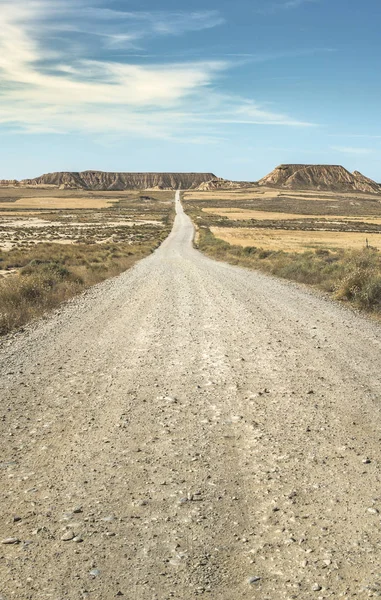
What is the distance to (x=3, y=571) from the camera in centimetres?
358

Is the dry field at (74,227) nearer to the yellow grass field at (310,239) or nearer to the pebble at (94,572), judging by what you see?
the yellow grass field at (310,239)

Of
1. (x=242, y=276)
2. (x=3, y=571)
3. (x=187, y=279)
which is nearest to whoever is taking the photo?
(x=3, y=571)

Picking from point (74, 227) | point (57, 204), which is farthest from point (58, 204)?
point (74, 227)

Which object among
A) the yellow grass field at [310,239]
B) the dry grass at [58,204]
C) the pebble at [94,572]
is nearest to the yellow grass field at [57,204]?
the dry grass at [58,204]

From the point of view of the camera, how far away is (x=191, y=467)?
196 inches

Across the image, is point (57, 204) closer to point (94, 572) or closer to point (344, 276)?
point (344, 276)

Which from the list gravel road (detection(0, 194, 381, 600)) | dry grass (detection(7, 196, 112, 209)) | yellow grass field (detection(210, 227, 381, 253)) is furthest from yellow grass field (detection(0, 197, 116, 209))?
gravel road (detection(0, 194, 381, 600))

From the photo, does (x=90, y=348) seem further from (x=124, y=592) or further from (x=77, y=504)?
(x=124, y=592)

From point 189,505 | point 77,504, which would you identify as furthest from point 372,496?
point 77,504

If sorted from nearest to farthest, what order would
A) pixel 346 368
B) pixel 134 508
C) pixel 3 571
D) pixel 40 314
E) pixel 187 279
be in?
pixel 3 571, pixel 134 508, pixel 346 368, pixel 40 314, pixel 187 279

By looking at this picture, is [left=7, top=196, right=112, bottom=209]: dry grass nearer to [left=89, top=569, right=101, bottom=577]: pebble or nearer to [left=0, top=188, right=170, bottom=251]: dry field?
[left=0, top=188, right=170, bottom=251]: dry field

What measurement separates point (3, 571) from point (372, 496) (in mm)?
3046

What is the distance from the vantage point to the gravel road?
11.6ft

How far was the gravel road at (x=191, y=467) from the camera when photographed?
3.54 meters
